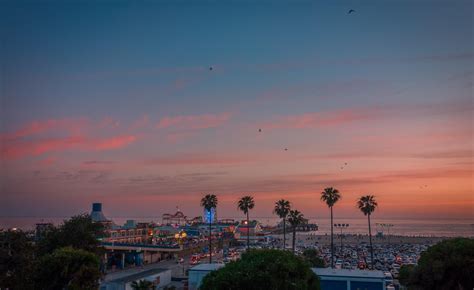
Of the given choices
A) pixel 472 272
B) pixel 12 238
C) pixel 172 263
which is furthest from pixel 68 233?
pixel 172 263

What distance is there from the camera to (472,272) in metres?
26.1

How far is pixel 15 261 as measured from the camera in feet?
107

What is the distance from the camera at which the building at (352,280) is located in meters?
36.4

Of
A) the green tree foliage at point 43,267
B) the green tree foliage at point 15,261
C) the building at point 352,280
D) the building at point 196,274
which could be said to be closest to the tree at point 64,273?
the green tree foliage at point 43,267

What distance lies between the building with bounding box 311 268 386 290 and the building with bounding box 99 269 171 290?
16.2 meters

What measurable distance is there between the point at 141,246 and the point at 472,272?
60681 mm

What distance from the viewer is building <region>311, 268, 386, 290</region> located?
3644cm

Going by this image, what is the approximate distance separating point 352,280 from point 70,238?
90.4ft

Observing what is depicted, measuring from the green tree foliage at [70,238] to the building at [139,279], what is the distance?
4398mm

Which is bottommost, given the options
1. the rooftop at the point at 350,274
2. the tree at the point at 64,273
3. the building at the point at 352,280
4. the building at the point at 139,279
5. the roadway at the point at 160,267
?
the roadway at the point at 160,267

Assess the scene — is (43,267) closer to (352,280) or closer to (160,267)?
(352,280)

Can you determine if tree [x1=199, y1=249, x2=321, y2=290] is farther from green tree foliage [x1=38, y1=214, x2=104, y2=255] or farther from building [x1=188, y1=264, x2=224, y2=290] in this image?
green tree foliage [x1=38, y1=214, x2=104, y2=255]

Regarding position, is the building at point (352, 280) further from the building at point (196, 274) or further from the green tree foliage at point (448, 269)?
the building at point (196, 274)

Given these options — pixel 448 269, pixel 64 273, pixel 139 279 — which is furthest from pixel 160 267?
pixel 448 269
